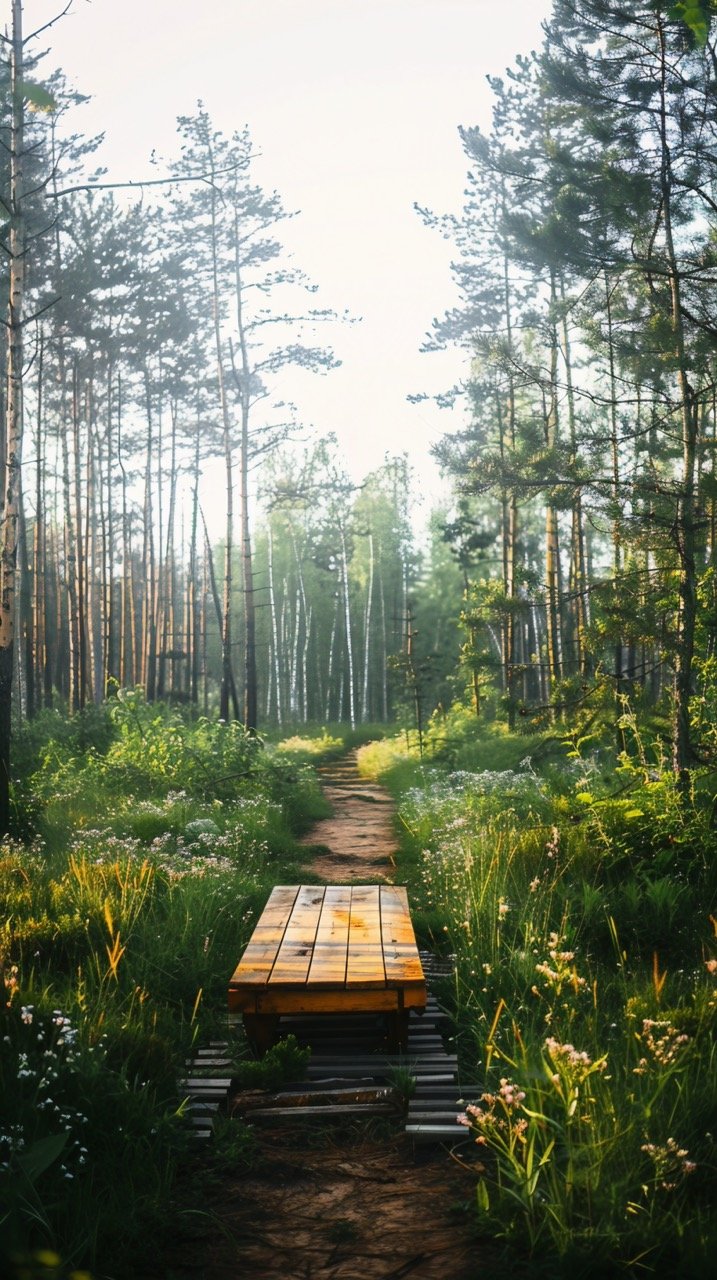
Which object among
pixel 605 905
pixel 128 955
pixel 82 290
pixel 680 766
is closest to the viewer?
pixel 128 955

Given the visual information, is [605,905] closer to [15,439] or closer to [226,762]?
[15,439]

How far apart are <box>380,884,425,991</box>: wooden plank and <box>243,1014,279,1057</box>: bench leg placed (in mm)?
642

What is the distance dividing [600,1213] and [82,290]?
73.0 ft

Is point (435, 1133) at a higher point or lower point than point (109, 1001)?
lower

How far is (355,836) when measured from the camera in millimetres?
12000

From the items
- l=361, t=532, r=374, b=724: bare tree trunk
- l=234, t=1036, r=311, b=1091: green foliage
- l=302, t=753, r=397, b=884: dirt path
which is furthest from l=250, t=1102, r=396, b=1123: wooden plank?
l=361, t=532, r=374, b=724: bare tree trunk

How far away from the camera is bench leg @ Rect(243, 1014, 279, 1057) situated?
4953 millimetres

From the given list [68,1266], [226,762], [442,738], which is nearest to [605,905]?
[68,1266]

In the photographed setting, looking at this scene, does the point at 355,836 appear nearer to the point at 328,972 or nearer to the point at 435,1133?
the point at 328,972

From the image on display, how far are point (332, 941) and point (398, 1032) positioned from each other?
697mm

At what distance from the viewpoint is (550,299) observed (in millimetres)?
20938

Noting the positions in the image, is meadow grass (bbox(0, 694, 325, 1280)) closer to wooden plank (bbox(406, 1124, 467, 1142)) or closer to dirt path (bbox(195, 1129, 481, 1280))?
dirt path (bbox(195, 1129, 481, 1280))

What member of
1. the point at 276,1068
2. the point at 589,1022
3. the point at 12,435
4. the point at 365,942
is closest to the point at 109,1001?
the point at 276,1068

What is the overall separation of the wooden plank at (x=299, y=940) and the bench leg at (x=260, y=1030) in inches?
9.1
